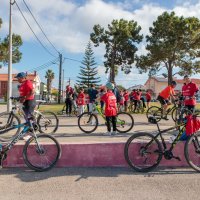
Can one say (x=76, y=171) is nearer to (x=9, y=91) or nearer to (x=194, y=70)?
(x=9, y=91)

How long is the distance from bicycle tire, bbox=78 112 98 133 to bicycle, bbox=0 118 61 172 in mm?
4692

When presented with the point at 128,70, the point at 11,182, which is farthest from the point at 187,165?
the point at 128,70

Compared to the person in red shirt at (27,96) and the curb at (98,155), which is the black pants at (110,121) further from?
the curb at (98,155)

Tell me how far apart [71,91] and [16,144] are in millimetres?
12439

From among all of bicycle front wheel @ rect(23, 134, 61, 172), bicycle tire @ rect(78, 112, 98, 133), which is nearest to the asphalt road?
bicycle front wheel @ rect(23, 134, 61, 172)

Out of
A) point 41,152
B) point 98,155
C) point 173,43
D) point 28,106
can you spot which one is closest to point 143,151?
point 98,155

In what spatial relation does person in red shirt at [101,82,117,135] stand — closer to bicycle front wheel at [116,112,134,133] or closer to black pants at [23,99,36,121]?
bicycle front wheel at [116,112,134,133]

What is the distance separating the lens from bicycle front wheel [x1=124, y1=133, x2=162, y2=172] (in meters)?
6.34

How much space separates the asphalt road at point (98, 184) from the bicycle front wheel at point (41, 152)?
16 cm

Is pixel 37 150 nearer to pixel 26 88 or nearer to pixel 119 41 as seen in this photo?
pixel 26 88

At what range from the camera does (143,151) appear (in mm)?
6426

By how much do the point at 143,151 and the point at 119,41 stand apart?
46.1 meters

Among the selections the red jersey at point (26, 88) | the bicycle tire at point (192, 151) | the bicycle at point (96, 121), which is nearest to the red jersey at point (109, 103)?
the bicycle at point (96, 121)

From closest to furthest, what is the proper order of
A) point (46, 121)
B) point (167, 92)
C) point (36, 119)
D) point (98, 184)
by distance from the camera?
point (98, 184)
point (36, 119)
point (46, 121)
point (167, 92)
